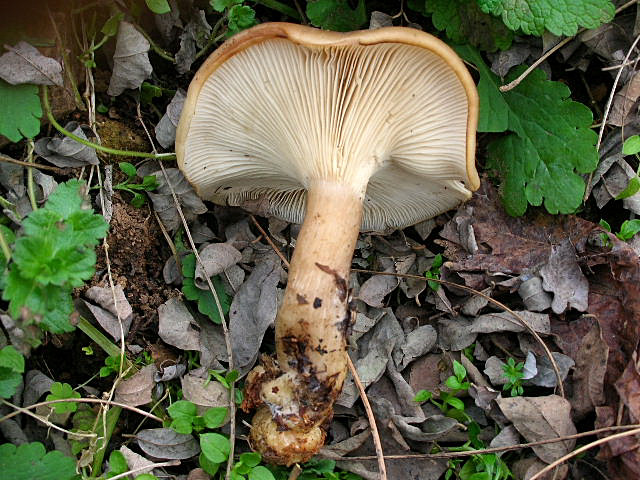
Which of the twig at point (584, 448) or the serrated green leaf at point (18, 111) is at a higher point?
the serrated green leaf at point (18, 111)

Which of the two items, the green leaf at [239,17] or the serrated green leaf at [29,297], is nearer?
the serrated green leaf at [29,297]

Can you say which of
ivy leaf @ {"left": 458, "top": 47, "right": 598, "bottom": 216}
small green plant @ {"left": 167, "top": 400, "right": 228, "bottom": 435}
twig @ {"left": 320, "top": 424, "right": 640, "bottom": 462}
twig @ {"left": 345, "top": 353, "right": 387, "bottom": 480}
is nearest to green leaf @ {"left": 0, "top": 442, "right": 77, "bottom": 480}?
small green plant @ {"left": 167, "top": 400, "right": 228, "bottom": 435}

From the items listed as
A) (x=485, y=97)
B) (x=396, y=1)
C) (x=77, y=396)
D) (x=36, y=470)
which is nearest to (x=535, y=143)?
(x=485, y=97)

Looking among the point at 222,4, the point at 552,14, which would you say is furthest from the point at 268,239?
the point at 552,14

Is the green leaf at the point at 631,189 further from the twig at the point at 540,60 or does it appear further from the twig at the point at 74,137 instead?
the twig at the point at 74,137

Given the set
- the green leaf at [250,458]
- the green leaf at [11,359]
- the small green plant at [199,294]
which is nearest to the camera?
the green leaf at [11,359]

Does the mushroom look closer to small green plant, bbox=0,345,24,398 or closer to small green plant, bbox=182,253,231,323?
small green plant, bbox=182,253,231,323

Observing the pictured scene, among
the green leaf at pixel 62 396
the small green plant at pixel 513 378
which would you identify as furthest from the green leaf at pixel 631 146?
the green leaf at pixel 62 396
